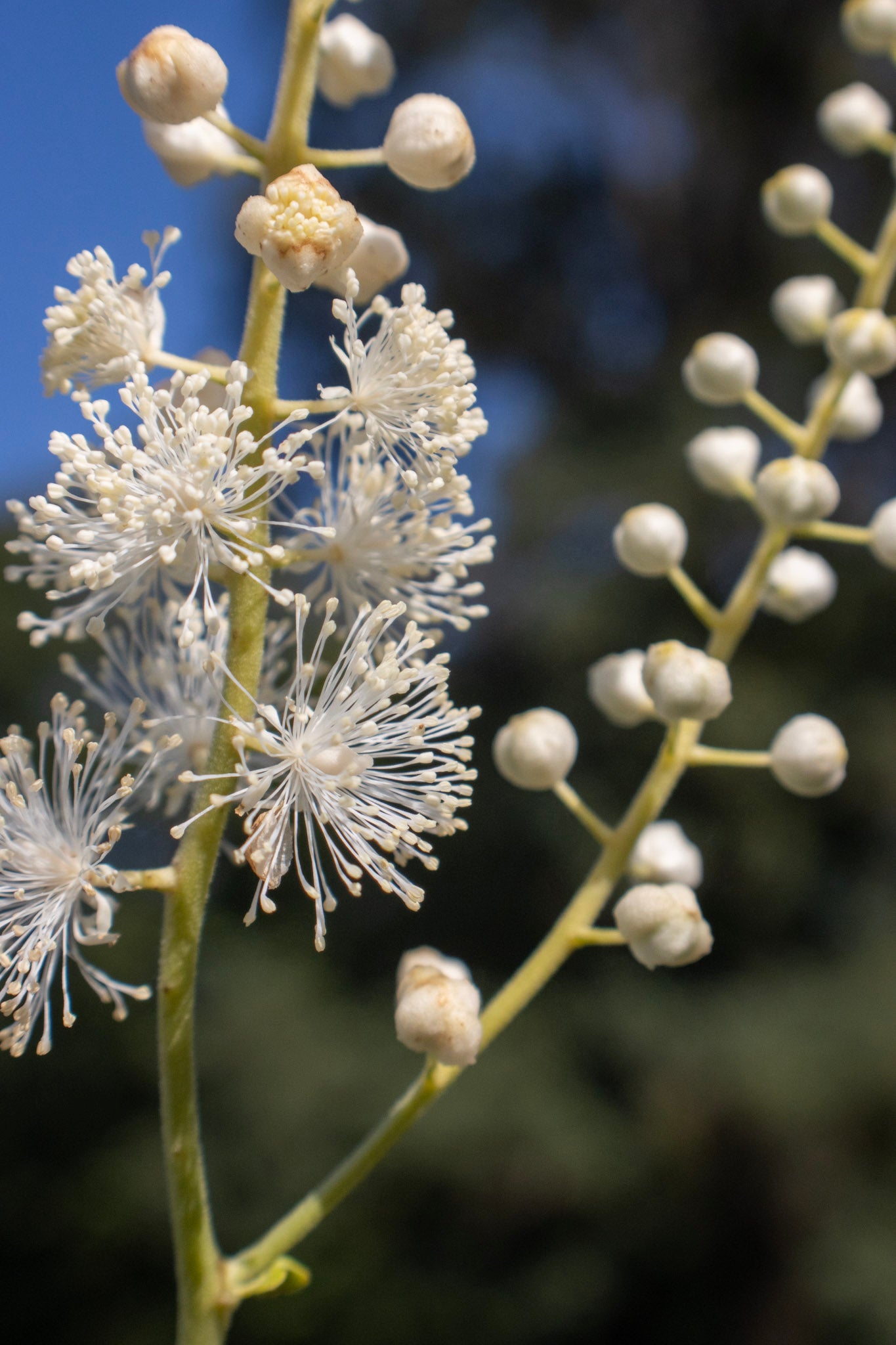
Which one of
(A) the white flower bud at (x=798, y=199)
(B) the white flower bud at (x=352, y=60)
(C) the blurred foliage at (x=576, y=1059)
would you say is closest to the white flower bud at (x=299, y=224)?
(B) the white flower bud at (x=352, y=60)

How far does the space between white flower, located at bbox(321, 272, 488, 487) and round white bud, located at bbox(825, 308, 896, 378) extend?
30cm

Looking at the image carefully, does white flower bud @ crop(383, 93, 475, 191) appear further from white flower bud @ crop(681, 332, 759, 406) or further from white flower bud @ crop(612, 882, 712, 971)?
white flower bud @ crop(612, 882, 712, 971)

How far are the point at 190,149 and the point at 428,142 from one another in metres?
0.17

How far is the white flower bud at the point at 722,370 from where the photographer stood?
942mm

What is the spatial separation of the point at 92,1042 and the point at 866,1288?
2.81m

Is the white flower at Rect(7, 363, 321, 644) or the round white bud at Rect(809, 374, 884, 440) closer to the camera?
the white flower at Rect(7, 363, 321, 644)

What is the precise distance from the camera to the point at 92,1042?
15.0 feet

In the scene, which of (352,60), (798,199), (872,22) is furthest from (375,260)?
(872,22)

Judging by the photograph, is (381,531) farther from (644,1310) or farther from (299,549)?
(644,1310)

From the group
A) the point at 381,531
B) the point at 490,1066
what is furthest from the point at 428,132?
the point at 490,1066

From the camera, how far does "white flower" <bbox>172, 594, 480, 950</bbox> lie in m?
0.65

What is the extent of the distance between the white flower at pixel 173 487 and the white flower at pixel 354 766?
0.20 feet

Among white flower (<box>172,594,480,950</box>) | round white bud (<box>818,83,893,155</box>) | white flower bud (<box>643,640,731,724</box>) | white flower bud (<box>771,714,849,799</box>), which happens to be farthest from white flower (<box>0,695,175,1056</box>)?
round white bud (<box>818,83,893,155</box>)

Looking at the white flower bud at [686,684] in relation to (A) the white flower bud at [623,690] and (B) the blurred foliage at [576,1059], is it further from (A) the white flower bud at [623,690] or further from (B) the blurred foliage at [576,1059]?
(B) the blurred foliage at [576,1059]
